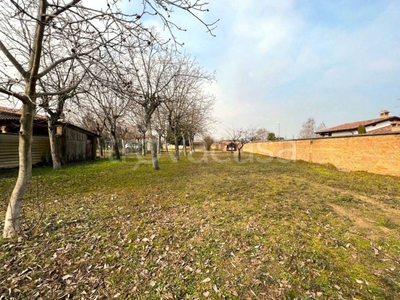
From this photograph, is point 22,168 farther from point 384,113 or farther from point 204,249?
point 384,113

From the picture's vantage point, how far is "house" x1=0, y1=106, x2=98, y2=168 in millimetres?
9766

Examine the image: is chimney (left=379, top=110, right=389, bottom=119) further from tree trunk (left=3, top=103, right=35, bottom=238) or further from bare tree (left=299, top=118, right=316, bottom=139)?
tree trunk (left=3, top=103, right=35, bottom=238)

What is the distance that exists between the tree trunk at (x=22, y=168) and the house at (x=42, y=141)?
5.58 m

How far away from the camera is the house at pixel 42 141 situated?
9766mm

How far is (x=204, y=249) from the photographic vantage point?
2.87m

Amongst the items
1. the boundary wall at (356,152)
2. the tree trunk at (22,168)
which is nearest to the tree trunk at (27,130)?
the tree trunk at (22,168)

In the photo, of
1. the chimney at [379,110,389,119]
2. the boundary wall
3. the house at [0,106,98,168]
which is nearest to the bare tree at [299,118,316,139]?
the chimney at [379,110,389,119]

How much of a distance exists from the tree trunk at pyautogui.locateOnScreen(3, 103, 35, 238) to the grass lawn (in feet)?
0.72

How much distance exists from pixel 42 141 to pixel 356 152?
713 inches

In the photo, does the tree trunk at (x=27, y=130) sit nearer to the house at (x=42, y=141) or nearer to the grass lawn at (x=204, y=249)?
the grass lawn at (x=204, y=249)

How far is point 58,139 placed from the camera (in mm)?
12539

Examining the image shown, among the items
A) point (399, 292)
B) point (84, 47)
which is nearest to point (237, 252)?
point (399, 292)

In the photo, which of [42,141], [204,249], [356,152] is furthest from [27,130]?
[356,152]

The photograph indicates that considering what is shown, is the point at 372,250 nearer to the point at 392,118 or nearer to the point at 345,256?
the point at 345,256
